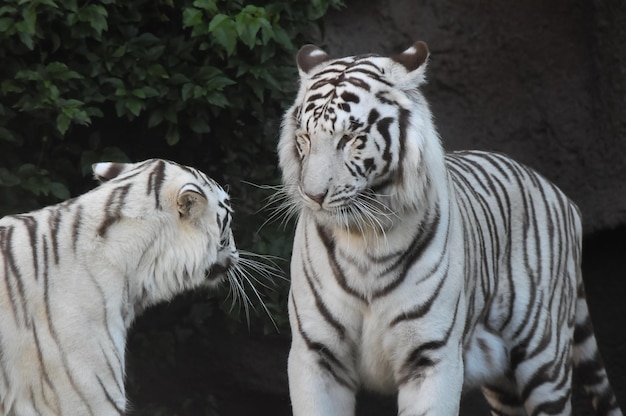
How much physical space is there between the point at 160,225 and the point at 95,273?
0.78 ft

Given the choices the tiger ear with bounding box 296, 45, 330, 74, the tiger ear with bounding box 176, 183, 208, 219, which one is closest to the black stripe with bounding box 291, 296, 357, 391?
the tiger ear with bounding box 176, 183, 208, 219

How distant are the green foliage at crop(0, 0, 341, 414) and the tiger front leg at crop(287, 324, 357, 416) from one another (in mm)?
1001

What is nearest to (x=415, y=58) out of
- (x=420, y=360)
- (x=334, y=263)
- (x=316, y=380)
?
(x=334, y=263)

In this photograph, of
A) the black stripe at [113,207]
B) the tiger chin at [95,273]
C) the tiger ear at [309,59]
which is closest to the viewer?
the tiger chin at [95,273]

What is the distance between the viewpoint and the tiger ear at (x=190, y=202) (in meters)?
3.32

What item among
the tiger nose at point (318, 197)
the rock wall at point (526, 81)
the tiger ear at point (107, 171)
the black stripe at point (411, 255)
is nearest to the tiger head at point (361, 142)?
the tiger nose at point (318, 197)

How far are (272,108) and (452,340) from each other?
1613 mm

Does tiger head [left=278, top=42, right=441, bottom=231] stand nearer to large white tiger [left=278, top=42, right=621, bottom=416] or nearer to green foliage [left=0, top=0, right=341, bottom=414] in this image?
large white tiger [left=278, top=42, right=621, bottom=416]

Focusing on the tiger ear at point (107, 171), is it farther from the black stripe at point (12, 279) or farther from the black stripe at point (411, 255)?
the black stripe at point (411, 255)

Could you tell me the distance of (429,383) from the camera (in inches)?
141

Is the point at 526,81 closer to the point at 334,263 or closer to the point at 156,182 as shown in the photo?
the point at 334,263

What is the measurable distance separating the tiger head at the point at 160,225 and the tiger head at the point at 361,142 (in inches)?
12.5

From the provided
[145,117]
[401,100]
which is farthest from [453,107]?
[401,100]

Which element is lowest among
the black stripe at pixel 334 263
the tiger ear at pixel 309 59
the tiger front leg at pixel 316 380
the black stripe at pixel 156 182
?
the tiger front leg at pixel 316 380
